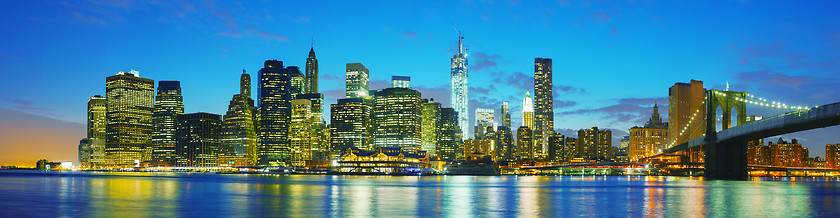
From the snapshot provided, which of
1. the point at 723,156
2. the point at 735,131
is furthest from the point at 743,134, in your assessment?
the point at 723,156

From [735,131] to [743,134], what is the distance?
12.1 ft

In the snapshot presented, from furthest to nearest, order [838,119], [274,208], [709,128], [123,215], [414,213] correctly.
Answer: [709,128], [838,119], [274,208], [414,213], [123,215]

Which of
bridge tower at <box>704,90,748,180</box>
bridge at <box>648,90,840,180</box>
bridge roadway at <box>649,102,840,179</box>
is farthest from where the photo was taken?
bridge tower at <box>704,90,748,180</box>

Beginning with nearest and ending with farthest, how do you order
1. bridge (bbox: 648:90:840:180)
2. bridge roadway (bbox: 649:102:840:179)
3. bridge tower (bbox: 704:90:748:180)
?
bridge roadway (bbox: 649:102:840:179)
bridge (bbox: 648:90:840:180)
bridge tower (bbox: 704:90:748:180)

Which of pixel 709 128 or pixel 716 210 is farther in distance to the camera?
pixel 709 128

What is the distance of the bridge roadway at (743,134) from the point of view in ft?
232

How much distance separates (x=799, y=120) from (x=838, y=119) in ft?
18.4

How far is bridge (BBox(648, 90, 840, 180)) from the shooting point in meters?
77.2

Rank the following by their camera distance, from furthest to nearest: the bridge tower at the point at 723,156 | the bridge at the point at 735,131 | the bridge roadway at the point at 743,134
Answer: the bridge tower at the point at 723,156
the bridge at the point at 735,131
the bridge roadway at the point at 743,134

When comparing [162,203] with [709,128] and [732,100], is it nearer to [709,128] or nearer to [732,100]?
[709,128]

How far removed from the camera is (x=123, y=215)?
36312 millimetres

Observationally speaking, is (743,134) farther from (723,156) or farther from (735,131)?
(723,156)

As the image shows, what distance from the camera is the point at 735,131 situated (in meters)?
89.2

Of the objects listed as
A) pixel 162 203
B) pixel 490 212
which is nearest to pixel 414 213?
pixel 490 212
